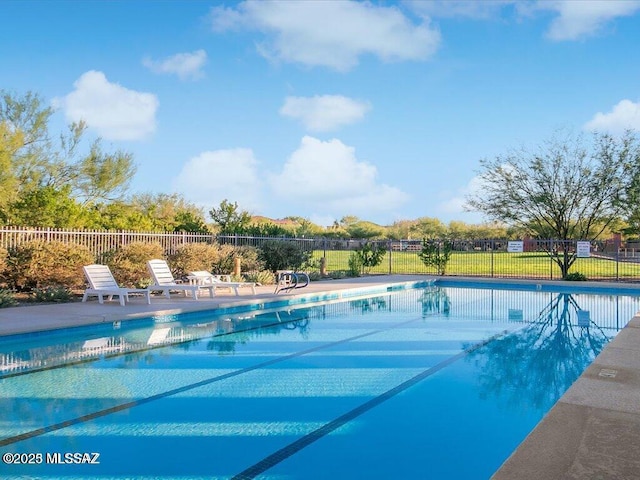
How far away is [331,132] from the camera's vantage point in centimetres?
2798

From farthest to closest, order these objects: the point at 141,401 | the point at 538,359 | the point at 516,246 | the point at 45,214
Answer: the point at 516,246 < the point at 45,214 < the point at 538,359 < the point at 141,401

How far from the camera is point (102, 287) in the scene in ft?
35.5

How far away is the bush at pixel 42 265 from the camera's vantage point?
11500mm

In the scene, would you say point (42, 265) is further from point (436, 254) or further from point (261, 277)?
point (436, 254)

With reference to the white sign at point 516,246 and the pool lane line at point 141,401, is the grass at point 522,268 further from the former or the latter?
the pool lane line at point 141,401

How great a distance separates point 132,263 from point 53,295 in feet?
7.57

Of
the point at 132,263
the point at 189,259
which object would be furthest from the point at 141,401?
the point at 189,259

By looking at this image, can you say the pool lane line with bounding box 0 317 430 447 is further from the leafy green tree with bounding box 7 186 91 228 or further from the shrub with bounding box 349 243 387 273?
the shrub with bounding box 349 243 387 273

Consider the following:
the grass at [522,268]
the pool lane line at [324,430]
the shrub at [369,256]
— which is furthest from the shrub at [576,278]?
the pool lane line at [324,430]

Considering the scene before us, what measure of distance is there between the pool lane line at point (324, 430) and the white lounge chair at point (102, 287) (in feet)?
20.8

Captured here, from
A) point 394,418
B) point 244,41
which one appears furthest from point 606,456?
point 244,41

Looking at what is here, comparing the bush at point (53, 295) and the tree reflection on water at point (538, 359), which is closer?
the tree reflection on water at point (538, 359)

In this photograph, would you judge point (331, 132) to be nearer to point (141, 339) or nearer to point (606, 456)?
point (141, 339)

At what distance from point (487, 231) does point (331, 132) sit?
22.2 metres
